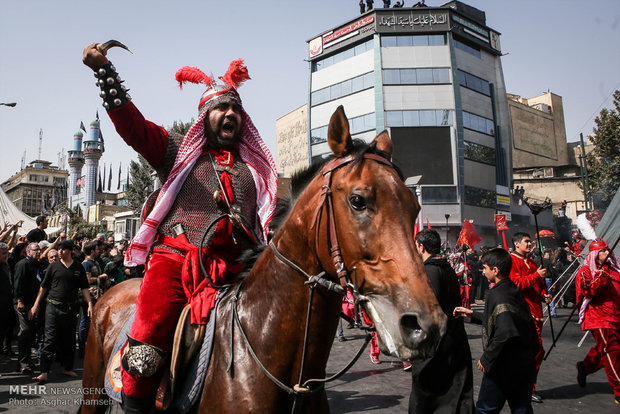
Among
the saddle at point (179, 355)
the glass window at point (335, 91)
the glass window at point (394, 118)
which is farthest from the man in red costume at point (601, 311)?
the glass window at point (335, 91)

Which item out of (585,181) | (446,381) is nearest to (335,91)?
(585,181)

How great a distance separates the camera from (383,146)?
7.13 ft

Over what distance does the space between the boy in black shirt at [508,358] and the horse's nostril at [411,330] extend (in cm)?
316

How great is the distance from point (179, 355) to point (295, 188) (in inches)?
46.6

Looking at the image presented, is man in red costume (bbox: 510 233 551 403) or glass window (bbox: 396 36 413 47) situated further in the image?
glass window (bbox: 396 36 413 47)

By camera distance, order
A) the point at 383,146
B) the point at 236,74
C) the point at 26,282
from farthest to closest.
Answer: the point at 26,282, the point at 236,74, the point at 383,146

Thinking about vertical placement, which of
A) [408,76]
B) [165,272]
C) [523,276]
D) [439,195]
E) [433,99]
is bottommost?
[523,276]

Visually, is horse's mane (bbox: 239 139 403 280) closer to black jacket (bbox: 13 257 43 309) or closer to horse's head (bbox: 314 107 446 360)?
horse's head (bbox: 314 107 446 360)

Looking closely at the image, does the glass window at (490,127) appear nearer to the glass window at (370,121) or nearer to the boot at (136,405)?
the glass window at (370,121)

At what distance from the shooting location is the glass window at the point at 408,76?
40969 mm

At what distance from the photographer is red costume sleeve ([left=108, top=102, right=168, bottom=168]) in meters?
2.53

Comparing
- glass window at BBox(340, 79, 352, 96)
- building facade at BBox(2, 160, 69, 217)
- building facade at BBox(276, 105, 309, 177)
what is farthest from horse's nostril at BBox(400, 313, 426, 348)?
building facade at BBox(2, 160, 69, 217)

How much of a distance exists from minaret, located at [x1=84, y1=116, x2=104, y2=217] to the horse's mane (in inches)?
3325

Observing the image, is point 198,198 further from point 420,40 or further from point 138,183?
point 420,40
